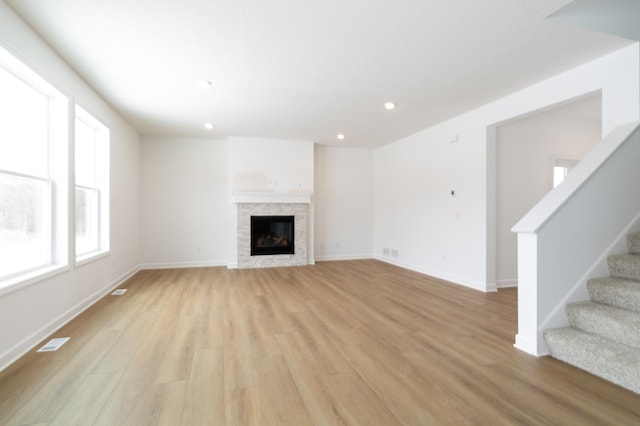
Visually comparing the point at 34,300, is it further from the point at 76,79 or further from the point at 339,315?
the point at 339,315

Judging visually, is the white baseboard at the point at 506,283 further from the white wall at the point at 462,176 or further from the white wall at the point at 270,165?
the white wall at the point at 270,165

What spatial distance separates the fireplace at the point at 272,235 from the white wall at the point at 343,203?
2.53 feet

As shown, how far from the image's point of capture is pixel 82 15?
2.33 m

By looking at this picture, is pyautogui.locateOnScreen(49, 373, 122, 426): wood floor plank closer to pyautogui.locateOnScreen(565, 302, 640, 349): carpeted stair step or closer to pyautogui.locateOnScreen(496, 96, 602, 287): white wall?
pyautogui.locateOnScreen(565, 302, 640, 349): carpeted stair step

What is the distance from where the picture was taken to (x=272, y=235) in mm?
6613

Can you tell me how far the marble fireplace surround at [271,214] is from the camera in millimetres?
6191

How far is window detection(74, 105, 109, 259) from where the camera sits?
380 cm

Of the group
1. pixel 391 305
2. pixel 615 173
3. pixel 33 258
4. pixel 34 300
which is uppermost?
pixel 615 173

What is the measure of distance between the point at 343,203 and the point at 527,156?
3.75 metres

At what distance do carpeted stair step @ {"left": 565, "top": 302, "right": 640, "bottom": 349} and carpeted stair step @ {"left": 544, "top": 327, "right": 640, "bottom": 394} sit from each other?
48 mm

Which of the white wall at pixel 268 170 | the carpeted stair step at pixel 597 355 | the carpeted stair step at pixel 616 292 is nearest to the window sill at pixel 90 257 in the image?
the white wall at pixel 268 170

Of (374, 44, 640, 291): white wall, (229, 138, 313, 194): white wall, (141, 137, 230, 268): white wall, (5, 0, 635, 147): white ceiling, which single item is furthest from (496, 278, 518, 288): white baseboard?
(141, 137, 230, 268): white wall

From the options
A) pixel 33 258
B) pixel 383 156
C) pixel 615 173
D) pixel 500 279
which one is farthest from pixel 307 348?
pixel 383 156

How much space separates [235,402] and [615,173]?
11.6 feet
